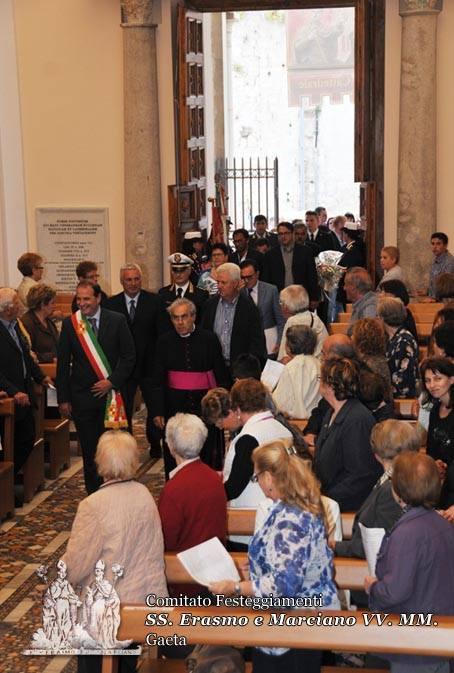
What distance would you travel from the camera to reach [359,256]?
14.2 m

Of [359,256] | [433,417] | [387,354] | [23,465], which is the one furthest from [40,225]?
[433,417]

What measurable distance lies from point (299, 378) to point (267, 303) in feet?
9.91

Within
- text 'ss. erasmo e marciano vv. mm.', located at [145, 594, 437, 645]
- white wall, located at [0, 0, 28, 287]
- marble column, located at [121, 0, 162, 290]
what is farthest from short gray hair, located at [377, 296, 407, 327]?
white wall, located at [0, 0, 28, 287]

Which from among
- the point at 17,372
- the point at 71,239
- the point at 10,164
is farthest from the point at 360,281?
the point at 10,164

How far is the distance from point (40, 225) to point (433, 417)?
9.44m

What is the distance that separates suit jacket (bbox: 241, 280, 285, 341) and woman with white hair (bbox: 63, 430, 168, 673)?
18.0 ft

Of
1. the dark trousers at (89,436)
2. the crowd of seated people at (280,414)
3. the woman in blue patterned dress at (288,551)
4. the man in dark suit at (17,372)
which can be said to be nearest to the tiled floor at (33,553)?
the dark trousers at (89,436)

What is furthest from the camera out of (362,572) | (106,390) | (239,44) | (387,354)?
(239,44)

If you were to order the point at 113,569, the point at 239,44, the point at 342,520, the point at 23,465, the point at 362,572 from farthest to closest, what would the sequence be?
Result: the point at 239,44
the point at 23,465
the point at 342,520
the point at 362,572
the point at 113,569

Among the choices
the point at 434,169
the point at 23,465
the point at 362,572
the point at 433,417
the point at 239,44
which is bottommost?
the point at 23,465

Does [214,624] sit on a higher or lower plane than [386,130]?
lower

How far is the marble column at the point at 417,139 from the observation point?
13.6 metres

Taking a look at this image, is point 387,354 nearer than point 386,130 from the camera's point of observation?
Yes

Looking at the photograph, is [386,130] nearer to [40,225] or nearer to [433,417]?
[40,225]
